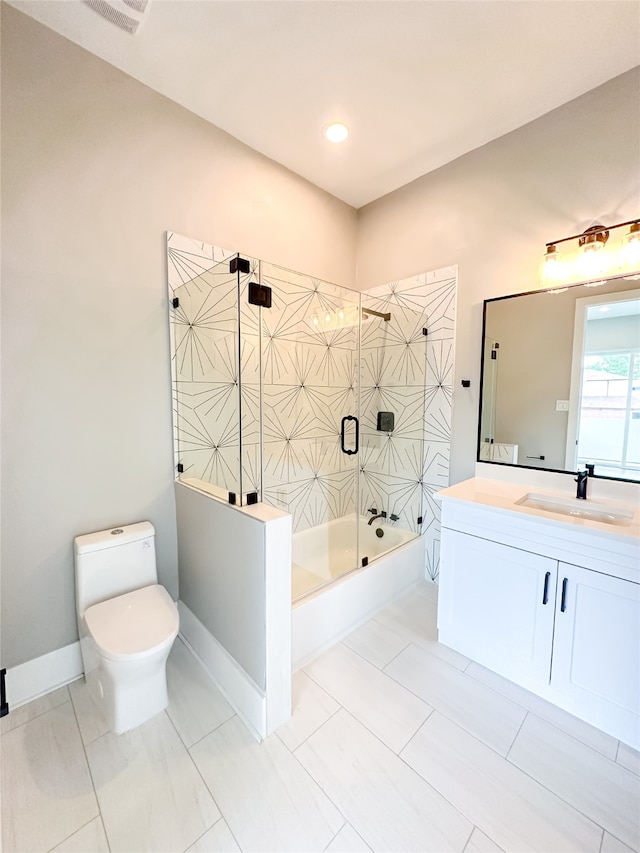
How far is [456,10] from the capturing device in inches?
56.2

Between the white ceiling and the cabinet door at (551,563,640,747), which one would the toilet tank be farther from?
the white ceiling

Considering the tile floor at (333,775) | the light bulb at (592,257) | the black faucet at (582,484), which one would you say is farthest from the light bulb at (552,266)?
the tile floor at (333,775)

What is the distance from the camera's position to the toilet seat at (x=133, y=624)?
134cm

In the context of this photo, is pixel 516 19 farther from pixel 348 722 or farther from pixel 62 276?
pixel 348 722

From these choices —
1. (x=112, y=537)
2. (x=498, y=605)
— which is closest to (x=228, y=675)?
(x=112, y=537)

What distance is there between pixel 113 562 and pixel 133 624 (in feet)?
1.18

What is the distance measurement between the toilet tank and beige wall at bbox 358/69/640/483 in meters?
1.99

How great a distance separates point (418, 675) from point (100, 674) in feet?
4.78

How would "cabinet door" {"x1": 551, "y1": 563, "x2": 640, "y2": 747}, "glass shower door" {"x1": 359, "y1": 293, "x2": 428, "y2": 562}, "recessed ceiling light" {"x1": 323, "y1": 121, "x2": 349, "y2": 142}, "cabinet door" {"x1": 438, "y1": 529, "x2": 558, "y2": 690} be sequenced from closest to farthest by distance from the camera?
1. "cabinet door" {"x1": 551, "y1": 563, "x2": 640, "y2": 747}
2. "cabinet door" {"x1": 438, "y1": 529, "x2": 558, "y2": 690}
3. "recessed ceiling light" {"x1": 323, "y1": 121, "x2": 349, "y2": 142}
4. "glass shower door" {"x1": 359, "y1": 293, "x2": 428, "y2": 562}

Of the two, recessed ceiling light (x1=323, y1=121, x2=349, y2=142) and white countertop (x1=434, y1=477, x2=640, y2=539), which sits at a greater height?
recessed ceiling light (x1=323, y1=121, x2=349, y2=142)

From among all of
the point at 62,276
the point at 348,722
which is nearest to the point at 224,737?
the point at 348,722

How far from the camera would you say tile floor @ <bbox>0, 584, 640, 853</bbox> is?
1072 mm

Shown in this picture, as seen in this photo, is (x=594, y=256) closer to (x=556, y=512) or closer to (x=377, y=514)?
(x=556, y=512)

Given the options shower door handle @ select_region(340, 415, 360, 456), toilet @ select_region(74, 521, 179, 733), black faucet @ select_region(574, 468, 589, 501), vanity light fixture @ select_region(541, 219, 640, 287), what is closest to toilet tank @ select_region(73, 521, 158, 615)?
toilet @ select_region(74, 521, 179, 733)
